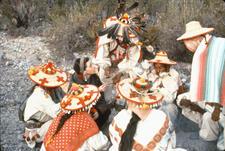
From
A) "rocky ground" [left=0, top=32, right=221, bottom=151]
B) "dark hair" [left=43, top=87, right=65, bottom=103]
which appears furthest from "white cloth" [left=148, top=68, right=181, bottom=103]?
"dark hair" [left=43, top=87, right=65, bottom=103]

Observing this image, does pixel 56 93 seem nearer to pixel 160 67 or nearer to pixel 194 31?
pixel 160 67

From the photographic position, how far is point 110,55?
5.14 metres

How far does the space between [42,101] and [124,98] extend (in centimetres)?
105

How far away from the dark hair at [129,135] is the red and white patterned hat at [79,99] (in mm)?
485

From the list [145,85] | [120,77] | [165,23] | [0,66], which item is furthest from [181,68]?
[145,85]

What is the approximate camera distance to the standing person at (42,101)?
439 centimetres

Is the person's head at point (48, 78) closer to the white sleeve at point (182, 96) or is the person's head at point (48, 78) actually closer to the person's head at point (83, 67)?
the person's head at point (83, 67)

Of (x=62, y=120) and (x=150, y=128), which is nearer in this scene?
(x=150, y=128)

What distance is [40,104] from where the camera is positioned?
4.41 m

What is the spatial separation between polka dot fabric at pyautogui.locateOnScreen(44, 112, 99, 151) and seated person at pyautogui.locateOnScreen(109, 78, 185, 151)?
0.35m

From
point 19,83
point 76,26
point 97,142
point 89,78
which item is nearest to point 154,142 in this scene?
point 97,142

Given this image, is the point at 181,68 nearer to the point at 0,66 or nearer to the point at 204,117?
the point at 204,117

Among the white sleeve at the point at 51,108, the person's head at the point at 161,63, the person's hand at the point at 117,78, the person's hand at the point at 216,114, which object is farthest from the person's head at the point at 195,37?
the white sleeve at the point at 51,108

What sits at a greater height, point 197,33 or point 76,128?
point 197,33
